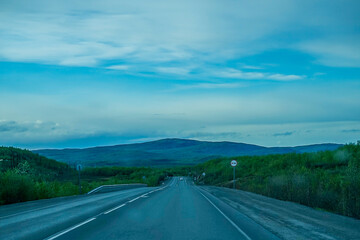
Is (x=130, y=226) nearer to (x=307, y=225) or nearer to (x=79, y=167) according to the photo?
(x=307, y=225)

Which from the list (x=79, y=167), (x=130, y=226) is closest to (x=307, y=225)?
(x=130, y=226)

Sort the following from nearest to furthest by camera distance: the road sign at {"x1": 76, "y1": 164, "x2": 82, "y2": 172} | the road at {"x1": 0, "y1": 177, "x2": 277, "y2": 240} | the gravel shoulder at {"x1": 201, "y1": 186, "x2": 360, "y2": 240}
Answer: the road at {"x1": 0, "y1": 177, "x2": 277, "y2": 240} → the gravel shoulder at {"x1": 201, "y1": 186, "x2": 360, "y2": 240} → the road sign at {"x1": 76, "y1": 164, "x2": 82, "y2": 172}

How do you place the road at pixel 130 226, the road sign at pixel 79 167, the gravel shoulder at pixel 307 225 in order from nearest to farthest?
the road at pixel 130 226 → the gravel shoulder at pixel 307 225 → the road sign at pixel 79 167

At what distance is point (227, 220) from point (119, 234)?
4713 millimetres

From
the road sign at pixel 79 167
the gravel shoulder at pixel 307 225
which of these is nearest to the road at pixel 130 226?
the gravel shoulder at pixel 307 225

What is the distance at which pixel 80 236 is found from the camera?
33.3 ft

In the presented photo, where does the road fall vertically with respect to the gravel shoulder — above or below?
above

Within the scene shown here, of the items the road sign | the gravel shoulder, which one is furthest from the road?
the road sign

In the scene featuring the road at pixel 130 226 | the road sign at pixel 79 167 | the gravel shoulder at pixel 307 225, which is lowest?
the gravel shoulder at pixel 307 225

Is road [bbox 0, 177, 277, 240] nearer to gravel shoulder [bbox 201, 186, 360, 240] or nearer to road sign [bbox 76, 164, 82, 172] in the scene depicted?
gravel shoulder [bbox 201, 186, 360, 240]

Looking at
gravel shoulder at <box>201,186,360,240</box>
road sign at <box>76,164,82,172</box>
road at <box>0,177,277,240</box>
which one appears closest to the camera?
road at <box>0,177,277,240</box>

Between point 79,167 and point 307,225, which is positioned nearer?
point 307,225

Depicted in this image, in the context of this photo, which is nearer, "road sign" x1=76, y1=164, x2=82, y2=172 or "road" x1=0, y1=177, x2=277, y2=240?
"road" x1=0, y1=177, x2=277, y2=240

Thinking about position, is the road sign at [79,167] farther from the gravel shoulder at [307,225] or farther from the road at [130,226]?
the gravel shoulder at [307,225]
